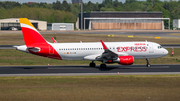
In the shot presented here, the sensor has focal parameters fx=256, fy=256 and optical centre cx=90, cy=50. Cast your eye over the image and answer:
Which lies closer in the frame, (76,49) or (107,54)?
(107,54)

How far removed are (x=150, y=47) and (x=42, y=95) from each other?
22373mm

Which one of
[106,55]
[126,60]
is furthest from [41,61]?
[126,60]

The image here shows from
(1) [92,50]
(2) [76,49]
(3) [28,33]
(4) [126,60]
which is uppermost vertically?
(3) [28,33]

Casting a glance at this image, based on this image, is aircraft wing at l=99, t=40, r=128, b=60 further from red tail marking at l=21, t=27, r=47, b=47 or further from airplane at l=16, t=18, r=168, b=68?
red tail marking at l=21, t=27, r=47, b=47

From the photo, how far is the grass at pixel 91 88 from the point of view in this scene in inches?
922

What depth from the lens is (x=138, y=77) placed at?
3192 cm

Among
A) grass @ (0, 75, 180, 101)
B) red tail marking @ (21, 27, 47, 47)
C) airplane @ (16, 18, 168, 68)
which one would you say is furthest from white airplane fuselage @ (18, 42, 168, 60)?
grass @ (0, 75, 180, 101)

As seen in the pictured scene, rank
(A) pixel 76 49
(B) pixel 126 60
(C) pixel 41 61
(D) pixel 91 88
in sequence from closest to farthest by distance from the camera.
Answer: (D) pixel 91 88 < (B) pixel 126 60 < (A) pixel 76 49 < (C) pixel 41 61

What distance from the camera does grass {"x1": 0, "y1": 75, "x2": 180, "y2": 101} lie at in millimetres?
23422

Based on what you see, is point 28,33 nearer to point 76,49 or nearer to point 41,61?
point 76,49

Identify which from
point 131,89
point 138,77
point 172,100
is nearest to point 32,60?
point 138,77

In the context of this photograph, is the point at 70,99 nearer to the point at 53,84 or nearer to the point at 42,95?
the point at 42,95

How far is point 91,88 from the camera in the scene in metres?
26.7

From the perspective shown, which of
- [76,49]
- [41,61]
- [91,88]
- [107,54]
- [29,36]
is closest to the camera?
[91,88]
